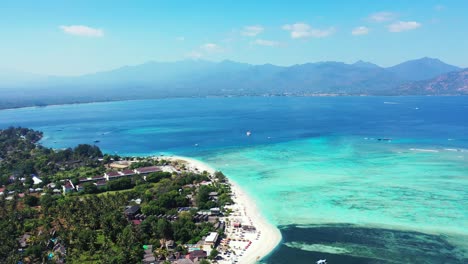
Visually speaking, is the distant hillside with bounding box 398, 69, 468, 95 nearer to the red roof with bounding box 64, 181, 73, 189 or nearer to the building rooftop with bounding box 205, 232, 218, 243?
the red roof with bounding box 64, 181, 73, 189

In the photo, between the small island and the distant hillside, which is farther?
the distant hillside

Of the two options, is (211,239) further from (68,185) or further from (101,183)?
(68,185)

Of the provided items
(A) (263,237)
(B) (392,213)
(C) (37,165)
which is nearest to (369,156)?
(B) (392,213)

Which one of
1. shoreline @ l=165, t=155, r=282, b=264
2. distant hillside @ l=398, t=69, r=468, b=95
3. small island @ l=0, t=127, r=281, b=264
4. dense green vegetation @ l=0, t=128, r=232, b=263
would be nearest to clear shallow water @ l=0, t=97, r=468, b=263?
shoreline @ l=165, t=155, r=282, b=264

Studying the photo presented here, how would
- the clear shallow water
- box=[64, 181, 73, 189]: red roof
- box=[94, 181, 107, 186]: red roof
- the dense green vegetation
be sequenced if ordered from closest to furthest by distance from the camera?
the dense green vegetation, the clear shallow water, box=[64, 181, 73, 189]: red roof, box=[94, 181, 107, 186]: red roof

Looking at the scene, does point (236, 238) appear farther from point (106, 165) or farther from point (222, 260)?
point (106, 165)
